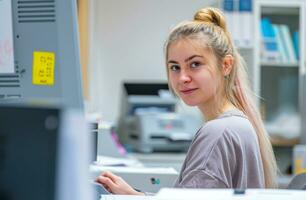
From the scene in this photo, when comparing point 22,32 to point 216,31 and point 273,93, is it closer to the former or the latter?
point 216,31

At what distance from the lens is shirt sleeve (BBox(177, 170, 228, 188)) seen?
1.30 meters

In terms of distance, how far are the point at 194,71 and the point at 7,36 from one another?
561mm

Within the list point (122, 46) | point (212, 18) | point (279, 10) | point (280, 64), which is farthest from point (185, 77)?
point (122, 46)

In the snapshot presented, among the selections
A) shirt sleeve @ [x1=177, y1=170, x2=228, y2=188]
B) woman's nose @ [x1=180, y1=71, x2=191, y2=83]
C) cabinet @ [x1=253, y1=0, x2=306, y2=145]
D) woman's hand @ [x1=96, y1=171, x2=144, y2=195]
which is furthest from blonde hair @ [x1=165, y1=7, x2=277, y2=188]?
cabinet @ [x1=253, y1=0, x2=306, y2=145]

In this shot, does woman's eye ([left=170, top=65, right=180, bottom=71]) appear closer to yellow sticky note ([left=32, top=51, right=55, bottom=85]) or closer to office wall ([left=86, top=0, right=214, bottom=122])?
yellow sticky note ([left=32, top=51, right=55, bottom=85])

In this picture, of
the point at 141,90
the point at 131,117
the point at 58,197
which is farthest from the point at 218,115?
the point at 141,90

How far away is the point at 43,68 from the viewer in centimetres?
117

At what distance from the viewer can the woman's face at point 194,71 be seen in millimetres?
1555

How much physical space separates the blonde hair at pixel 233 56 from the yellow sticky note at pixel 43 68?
0.51 metres

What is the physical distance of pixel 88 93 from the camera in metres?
4.05

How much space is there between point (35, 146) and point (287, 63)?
361cm

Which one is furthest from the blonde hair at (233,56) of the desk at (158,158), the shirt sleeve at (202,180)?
the desk at (158,158)

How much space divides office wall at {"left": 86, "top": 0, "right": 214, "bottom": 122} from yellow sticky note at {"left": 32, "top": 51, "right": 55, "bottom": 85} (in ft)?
10.6

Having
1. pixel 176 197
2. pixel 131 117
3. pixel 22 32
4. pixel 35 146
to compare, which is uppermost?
pixel 22 32
